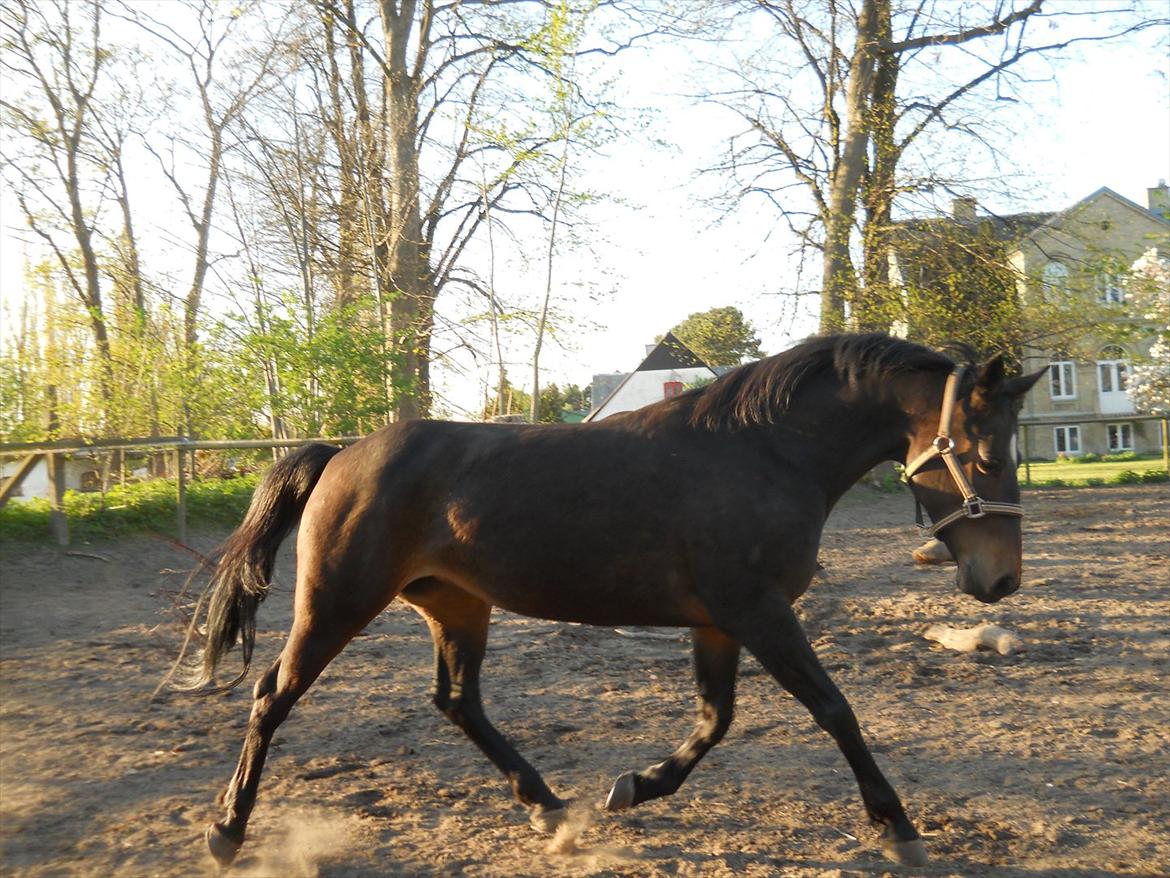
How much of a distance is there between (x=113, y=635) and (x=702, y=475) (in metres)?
5.57

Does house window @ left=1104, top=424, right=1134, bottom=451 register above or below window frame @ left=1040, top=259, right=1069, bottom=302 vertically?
below

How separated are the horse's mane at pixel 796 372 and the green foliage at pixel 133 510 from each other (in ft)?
29.1

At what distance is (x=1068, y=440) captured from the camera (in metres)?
44.2

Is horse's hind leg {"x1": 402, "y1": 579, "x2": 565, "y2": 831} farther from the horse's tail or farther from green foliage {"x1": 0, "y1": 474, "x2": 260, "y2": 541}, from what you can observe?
green foliage {"x1": 0, "y1": 474, "x2": 260, "y2": 541}

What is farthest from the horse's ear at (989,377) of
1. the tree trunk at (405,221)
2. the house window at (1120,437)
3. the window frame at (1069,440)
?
the house window at (1120,437)

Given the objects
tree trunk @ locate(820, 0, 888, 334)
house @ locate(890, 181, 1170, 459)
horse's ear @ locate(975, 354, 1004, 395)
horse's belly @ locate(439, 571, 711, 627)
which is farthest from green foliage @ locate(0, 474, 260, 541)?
house @ locate(890, 181, 1170, 459)

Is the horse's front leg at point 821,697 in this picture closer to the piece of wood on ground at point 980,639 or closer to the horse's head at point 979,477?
the horse's head at point 979,477

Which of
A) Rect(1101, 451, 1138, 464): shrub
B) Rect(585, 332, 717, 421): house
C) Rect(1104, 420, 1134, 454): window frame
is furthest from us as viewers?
Rect(1104, 420, 1134, 454): window frame

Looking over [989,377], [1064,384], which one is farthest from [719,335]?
[1064,384]

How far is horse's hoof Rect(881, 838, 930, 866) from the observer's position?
3.21m

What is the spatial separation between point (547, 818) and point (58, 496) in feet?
27.2

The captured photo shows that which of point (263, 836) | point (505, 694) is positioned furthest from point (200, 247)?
point (263, 836)

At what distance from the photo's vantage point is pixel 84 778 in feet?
13.9

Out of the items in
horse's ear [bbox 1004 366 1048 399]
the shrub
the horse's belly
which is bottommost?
the shrub
